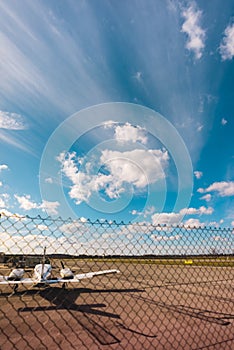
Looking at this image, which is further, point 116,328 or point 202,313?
point 202,313

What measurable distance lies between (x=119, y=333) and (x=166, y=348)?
1.44m

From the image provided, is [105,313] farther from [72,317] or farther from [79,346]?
[79,346]

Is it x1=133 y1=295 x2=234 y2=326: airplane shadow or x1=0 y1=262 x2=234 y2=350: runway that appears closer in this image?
x1=0 y1=262 x2=234 y2=350: runway

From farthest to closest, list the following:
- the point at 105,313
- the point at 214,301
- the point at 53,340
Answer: the point at 214,301
the point at 105,313
the point at 53,340

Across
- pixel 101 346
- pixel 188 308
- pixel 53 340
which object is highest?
pixel 188 308

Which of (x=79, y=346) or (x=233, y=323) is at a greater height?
(x=233, y=323)

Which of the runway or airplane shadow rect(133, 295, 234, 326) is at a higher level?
airplane shadow rect(133, 295, 234, 326)

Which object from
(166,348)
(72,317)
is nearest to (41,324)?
(72,317)

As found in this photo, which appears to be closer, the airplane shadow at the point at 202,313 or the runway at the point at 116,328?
the runway at the point at 116,328

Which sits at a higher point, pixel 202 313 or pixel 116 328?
pixel 202 313

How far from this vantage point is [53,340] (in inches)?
212

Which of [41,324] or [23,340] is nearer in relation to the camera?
[23,340]

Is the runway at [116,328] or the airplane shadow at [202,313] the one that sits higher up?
the airplane shadow at [202,313]

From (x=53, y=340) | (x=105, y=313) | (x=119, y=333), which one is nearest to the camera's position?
(x=53, y=340)
